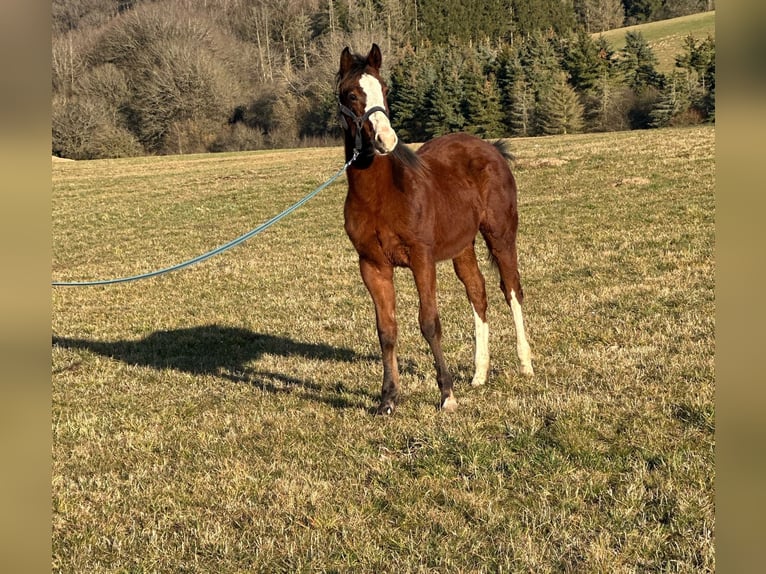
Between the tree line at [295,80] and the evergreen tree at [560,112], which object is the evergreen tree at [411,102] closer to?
the tree line at [295,80]

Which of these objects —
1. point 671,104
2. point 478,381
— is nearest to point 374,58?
point 478,381

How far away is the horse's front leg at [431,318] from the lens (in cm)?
542

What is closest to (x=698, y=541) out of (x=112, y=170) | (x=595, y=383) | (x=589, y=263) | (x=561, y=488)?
(x=561, y=488)

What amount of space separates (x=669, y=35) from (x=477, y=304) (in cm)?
9145

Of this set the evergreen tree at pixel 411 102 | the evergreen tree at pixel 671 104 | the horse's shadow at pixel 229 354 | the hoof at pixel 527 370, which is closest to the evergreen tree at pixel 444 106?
the evergreen tree at pixel 411 102

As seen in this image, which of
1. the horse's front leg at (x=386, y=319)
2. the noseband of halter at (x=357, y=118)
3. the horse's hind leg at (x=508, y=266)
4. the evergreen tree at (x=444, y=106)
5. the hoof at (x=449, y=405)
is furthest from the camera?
the evergreen tree at (x=444, y=106)

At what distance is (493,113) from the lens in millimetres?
61531

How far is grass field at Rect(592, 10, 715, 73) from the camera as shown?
7271cm

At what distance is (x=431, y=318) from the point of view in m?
5.61

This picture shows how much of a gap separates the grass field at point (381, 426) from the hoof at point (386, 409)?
64 mm

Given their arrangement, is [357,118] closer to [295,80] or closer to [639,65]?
[639,65]
